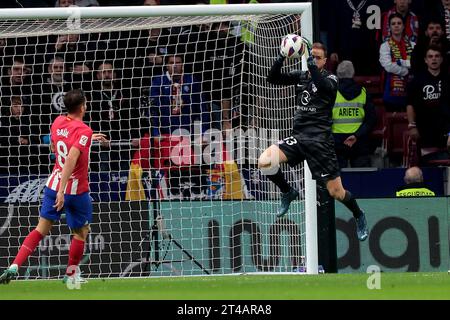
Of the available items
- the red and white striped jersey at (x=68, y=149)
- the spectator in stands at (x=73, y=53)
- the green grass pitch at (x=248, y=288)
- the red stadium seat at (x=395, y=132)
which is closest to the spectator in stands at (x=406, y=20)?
the red stadium seat at (x=395, y=132)

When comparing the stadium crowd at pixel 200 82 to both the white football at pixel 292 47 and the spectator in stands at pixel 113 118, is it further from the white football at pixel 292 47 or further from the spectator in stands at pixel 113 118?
the white football at pixel 292 47

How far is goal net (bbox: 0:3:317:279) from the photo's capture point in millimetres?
14742

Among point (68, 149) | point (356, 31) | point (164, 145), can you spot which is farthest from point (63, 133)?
point (356, 31)

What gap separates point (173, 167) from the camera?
50.1ft

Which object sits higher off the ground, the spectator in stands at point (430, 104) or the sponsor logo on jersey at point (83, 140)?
the spectator in stands at point (430, 104)

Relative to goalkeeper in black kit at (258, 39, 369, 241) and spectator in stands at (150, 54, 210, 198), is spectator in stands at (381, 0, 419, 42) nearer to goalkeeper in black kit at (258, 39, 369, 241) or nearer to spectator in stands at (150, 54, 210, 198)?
spectator in stands at (150, 54, 210, 198)

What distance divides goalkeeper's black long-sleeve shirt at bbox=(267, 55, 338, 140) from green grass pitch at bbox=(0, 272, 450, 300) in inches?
66.8

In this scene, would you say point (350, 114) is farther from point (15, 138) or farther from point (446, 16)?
point (15, 138)

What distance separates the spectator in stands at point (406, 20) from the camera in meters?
18.5

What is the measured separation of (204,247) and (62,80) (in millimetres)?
2628

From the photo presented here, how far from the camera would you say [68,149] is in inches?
483

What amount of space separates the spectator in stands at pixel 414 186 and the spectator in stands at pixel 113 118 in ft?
10.9
